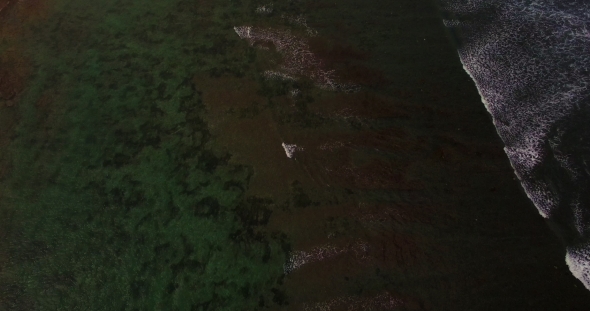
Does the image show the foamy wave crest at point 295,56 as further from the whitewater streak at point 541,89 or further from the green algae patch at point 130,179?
the whitewater streak at point 541,89

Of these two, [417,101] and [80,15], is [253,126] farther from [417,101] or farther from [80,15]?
[80,15]

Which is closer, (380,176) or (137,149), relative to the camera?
(380,176)

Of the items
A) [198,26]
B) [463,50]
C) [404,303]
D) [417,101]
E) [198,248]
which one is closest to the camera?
[404,303]

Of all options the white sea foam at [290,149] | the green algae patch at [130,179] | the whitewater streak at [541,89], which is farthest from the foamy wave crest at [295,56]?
the whitewater streak at [541,89]

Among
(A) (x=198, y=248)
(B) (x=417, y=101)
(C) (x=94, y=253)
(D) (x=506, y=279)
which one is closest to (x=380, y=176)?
(B) (x=417, y=101)

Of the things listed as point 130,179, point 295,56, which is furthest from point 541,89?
point 130,179

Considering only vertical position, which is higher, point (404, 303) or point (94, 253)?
point (404, 303)
